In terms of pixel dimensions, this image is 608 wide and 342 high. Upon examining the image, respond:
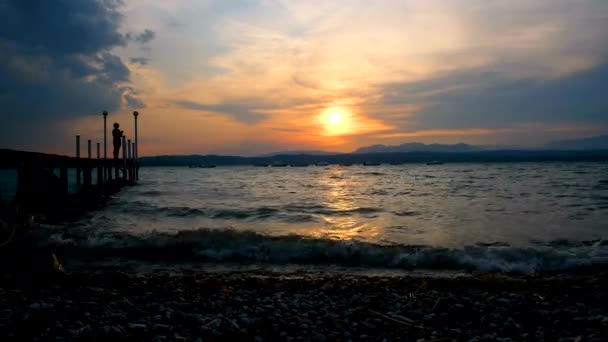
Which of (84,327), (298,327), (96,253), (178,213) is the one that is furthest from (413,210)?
(84,327)

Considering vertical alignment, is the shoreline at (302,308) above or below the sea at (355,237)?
above

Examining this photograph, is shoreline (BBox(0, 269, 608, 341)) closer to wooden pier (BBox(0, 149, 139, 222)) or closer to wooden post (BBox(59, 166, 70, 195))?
wooden pier (BBox(0, 149, 139, 222))

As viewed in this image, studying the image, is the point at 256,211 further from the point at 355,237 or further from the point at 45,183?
the point at 45,183

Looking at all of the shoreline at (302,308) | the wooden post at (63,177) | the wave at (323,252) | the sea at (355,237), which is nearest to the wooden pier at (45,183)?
the wooden post at (63,177)

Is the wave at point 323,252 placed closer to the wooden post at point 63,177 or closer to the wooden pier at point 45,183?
the wooden pier at point 45,183

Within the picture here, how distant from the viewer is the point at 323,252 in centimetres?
1237

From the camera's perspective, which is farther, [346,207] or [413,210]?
[346,207]

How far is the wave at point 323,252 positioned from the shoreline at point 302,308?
2129 millimetres

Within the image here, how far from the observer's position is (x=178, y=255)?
493 inches

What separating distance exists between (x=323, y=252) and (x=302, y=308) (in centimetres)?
569

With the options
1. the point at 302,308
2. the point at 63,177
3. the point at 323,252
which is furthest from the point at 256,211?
the point at 302,308

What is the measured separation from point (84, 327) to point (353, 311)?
156 inches

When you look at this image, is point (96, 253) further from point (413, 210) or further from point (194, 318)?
point (413, 210)

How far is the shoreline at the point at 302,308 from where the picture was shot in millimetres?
5461
